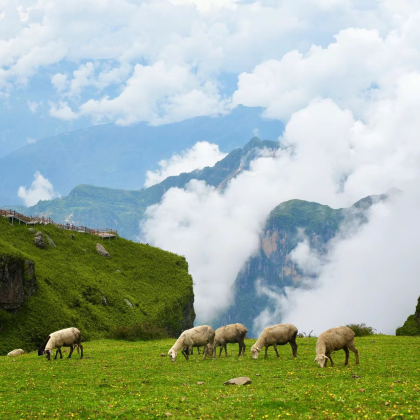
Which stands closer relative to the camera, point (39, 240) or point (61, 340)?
point (61, 340)

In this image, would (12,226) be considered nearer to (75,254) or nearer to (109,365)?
(75,254)

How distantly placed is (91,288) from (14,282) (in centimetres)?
1643

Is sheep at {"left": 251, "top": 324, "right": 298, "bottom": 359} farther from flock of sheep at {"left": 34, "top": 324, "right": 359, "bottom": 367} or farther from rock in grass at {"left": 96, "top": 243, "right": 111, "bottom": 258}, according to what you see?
rock in grass at {"left": 96, "top": 243, "right": 111, "bottom": 258}

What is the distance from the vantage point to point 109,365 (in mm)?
34312

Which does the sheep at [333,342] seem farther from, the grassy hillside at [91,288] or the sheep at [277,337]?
the grassy hillside at [91,288]

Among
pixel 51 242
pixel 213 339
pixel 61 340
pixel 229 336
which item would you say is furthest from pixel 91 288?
pixel 229 336

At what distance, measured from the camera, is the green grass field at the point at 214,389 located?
62.2 feet

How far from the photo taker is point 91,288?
78438 millimetres

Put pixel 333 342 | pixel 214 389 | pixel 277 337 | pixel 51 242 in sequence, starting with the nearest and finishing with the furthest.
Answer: pixel 214 389 → pixel 333 342 → pixel 277 337 → pixel 51 242

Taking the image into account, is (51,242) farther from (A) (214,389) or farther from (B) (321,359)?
(A) (214,389)

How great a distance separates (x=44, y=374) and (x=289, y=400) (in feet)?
57.1

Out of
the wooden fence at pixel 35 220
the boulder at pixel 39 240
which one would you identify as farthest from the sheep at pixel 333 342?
the wooden fence at pixel 35 220

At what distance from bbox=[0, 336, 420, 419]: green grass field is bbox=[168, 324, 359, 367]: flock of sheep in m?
0.92

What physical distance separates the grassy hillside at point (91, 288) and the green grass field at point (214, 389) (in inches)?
1221
